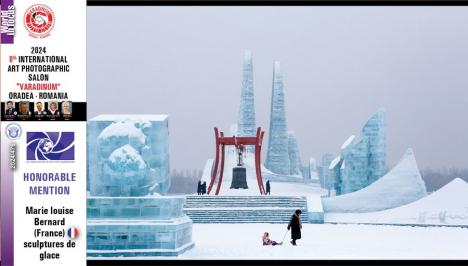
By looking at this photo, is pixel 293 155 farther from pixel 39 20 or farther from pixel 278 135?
pixel 39 20

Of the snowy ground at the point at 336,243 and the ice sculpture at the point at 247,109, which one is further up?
the ice sculpture at the point at 247,109

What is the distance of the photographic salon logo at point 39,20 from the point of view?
10219 millimetres

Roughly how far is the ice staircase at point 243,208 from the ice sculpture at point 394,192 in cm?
91

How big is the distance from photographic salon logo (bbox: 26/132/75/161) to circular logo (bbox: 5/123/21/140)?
0.82 ft

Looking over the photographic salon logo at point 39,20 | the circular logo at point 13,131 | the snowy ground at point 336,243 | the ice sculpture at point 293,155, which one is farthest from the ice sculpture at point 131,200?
the ice sculpture at point 293,155

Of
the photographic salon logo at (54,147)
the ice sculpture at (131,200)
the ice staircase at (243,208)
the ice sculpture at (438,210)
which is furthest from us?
the ice staircase at (243,208)

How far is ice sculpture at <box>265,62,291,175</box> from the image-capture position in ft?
89.7

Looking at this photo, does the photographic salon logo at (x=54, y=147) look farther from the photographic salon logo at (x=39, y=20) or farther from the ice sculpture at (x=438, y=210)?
the ice sculpture at (x=438, y=210)

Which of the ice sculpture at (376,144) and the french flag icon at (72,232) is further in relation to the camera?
the ice sculpture at (376,144)

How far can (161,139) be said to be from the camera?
40.4 feet

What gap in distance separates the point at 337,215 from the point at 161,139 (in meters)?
7.94

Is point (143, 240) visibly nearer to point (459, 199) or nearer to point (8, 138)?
point (8, 138)

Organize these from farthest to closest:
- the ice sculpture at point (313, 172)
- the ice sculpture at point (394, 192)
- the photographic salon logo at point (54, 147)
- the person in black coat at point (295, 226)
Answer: the ice sculpture at point (313, 172) → the ice sculpture at point (394, 192) → the person in black coat at point (295, 226) → the photographic salon logo at point (54, 147)

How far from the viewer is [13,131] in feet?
33.3
